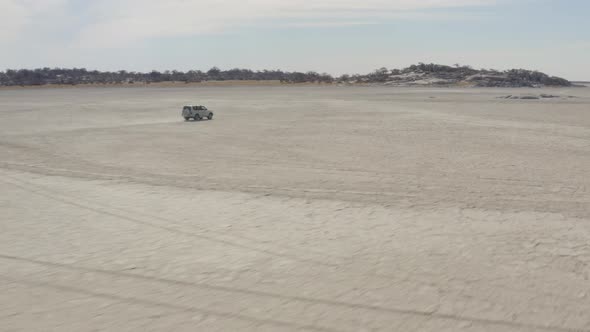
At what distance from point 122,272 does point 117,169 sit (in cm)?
878

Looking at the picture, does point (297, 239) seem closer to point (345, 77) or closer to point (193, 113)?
point (193, 113)

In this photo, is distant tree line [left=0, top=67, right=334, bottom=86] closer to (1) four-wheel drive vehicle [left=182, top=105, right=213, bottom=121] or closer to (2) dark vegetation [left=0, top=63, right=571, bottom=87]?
(2) dark vegetation [left=0, top=63, right=571, bottom=87]

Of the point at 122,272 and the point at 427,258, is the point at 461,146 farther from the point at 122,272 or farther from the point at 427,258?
the point at 122,272

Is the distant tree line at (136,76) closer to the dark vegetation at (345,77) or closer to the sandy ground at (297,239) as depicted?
the dark vegetation at (345,77)

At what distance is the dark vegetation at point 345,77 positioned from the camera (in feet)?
382

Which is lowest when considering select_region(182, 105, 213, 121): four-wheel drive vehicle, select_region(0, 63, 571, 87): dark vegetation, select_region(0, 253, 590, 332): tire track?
select_region(0, 253, 590, 332): tire track

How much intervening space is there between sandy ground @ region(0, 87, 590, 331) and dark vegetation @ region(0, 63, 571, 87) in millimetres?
100773

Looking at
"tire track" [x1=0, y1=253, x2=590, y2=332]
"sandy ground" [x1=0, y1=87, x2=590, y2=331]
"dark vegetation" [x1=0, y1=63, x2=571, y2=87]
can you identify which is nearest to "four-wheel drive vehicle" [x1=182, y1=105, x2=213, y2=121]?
"sandy ground" [x1=0, y1=87, x2=590, y2=331]

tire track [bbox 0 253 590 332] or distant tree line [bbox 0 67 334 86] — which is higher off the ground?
distant tree line [bbox 0 67 334 86]

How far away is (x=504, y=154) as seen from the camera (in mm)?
17844

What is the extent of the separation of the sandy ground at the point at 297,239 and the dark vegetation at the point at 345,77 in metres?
101

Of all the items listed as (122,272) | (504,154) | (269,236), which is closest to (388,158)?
(504,154)

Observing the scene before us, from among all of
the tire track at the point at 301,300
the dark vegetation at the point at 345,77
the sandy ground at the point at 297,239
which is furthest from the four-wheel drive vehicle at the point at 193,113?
the dark vegetation at the point at 345,77

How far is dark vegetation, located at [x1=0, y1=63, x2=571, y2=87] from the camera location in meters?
116
